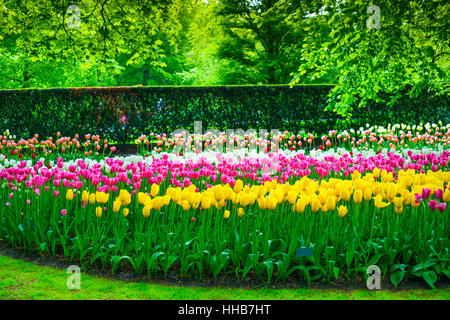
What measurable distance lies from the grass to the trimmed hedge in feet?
27.2

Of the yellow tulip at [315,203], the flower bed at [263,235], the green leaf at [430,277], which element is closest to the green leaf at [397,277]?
the flower bed at [263,235]

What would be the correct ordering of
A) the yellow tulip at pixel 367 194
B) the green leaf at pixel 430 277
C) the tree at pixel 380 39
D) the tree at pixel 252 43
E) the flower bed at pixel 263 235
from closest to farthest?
the green leaf at pixel 430 277 < the flower bed at pixel 263 235 < the yellow tulip at pixel 367 194 < the tree at pixel 380 39 < the tree at pixel 252 43

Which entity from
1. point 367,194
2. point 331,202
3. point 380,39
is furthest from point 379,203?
point 380,39

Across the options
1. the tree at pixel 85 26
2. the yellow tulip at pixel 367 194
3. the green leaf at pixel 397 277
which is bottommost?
the green leaf at pixel 397 277

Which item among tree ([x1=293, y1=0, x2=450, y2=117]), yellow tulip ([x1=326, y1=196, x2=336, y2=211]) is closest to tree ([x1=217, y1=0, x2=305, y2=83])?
tree ([x1=293, y1=0, x2=450, y2=117])

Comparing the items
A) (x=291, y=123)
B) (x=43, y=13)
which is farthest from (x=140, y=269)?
(x=291, y=123)

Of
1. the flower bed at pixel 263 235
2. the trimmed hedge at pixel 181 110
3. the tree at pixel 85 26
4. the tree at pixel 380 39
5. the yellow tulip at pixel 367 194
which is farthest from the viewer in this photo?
the trimmed hedge at pixel 181 110

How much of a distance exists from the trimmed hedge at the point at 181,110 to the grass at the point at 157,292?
27.2 ft

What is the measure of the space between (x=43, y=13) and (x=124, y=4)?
6.21 feet

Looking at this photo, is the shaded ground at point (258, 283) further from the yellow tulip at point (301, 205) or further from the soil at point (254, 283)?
the yellow tulip at point (301, 205)

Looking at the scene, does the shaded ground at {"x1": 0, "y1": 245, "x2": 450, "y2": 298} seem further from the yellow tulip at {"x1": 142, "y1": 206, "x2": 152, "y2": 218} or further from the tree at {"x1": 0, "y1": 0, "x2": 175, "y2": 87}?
the tree at {"x1": 0, "y1": 0, "x2": 175, "y2": 87}

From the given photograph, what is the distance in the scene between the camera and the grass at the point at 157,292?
299 centimetres

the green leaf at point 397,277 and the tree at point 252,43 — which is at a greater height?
the tree at point 252,43
